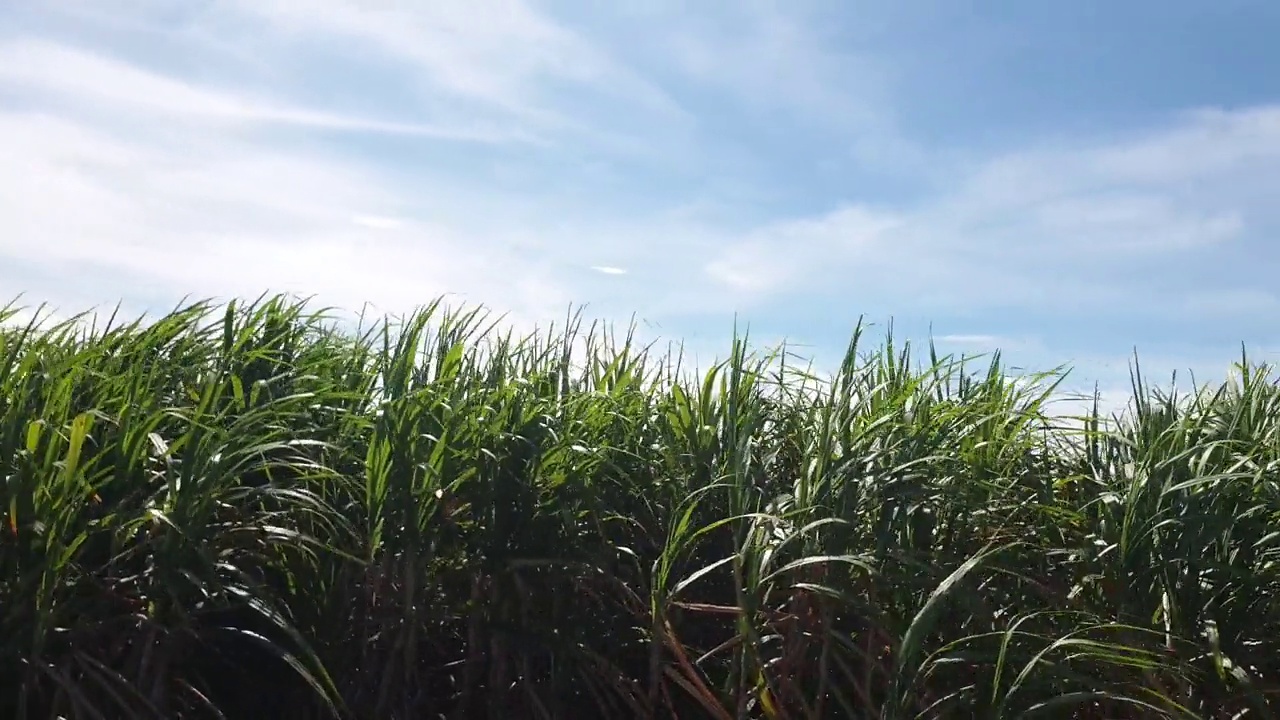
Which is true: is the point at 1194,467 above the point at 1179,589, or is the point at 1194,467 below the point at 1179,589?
above

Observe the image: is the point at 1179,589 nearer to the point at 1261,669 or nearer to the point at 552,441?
the point at 1261,669

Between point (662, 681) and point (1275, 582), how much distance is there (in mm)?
1764

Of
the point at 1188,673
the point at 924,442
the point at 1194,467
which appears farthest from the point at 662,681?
the point at 1194,467

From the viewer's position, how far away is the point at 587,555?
3551 mm

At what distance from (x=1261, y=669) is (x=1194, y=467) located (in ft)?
1.88

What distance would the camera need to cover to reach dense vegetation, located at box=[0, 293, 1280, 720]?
2873 millimetres

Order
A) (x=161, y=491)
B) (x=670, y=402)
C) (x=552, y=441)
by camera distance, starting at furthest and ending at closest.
A: (x=670, y=402) → (x=552, y=441) → (x=161, y=491)

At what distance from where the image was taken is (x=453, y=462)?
3451 millimetres

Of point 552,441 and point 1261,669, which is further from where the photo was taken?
point 552,441

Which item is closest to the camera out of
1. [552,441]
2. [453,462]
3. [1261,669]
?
[1261,669]

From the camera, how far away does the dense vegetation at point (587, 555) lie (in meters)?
2.87

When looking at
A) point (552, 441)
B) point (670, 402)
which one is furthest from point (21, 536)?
point (670, 402)

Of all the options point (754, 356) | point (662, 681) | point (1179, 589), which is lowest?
point (662, 681)

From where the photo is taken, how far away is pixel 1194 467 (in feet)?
11.1
